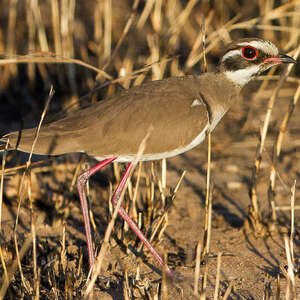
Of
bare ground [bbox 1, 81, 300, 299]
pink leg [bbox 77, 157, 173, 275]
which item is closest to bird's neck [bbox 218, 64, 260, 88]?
bare ground [bbox 1, 81, 300, 299]

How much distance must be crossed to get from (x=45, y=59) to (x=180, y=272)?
7.02 ft

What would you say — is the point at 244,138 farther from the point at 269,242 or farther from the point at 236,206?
the point at 269,242

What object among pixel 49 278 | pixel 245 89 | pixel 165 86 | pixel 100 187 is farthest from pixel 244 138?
pixel 49 278

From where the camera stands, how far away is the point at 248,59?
4.14 meters

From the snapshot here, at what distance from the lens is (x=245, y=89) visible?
287 inches

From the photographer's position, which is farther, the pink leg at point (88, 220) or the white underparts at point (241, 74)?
the white underparts at point (241, 74)

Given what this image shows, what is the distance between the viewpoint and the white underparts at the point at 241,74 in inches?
165

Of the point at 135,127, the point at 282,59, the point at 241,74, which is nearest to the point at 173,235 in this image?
the point at 135,127

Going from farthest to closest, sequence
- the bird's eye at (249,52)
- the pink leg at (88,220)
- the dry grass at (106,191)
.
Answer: the bird's eye at (249,52) → the pink leg at (88,220) → the dry grass at (106,191)

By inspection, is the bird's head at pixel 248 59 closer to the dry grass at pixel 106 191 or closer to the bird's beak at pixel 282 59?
the bird's beak at pixel 282 59

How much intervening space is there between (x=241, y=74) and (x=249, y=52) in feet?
0.59

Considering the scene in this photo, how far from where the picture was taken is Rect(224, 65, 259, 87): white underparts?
418cm

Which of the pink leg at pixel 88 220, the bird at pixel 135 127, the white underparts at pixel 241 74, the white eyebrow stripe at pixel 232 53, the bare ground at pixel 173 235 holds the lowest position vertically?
the bare ground at pixel 173 235

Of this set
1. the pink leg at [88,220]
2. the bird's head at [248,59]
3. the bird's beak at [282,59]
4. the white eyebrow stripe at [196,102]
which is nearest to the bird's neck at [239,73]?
the bird's head at [248,59]
